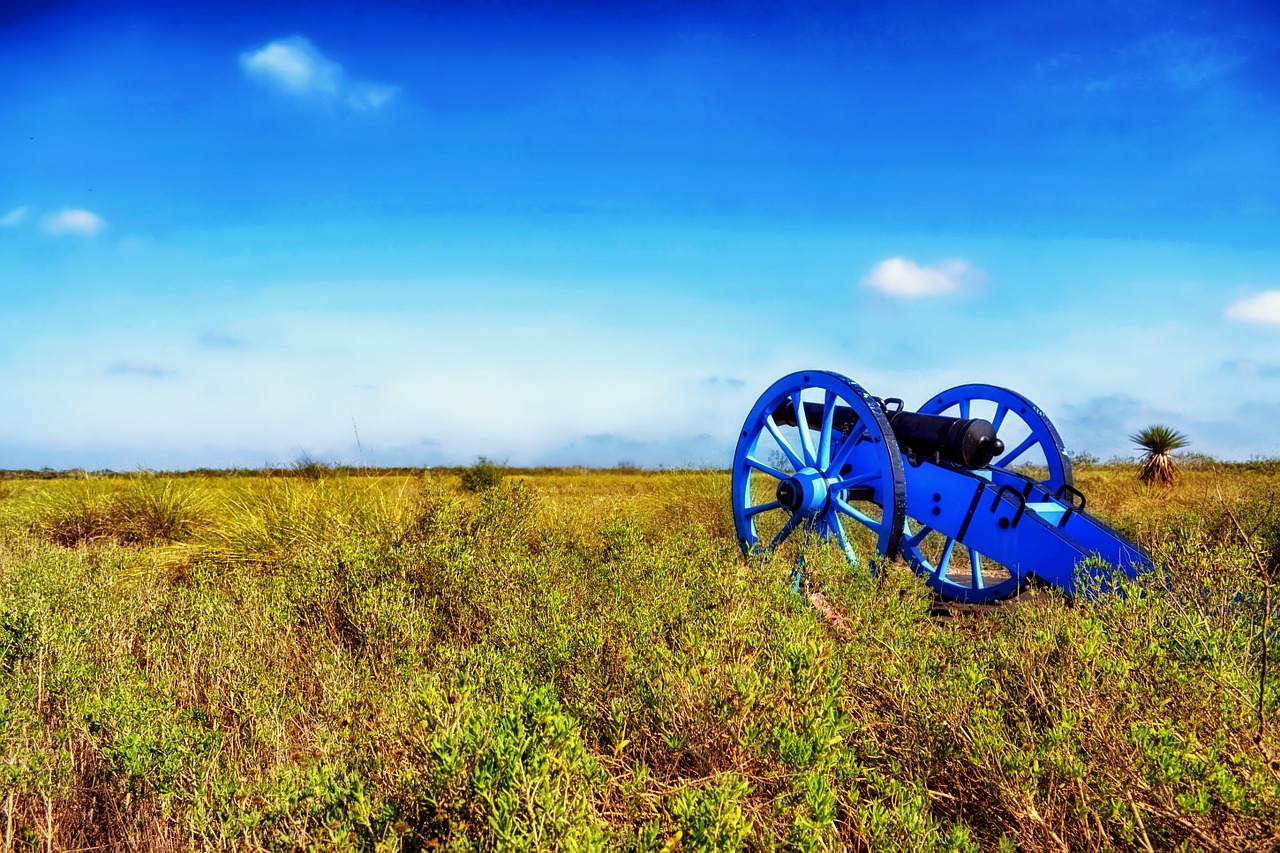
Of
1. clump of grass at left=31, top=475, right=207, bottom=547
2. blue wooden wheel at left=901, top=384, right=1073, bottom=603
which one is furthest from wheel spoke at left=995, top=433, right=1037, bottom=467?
clump of grass at left=31, top=475, right=207, bottom=547

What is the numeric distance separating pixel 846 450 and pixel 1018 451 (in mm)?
1840

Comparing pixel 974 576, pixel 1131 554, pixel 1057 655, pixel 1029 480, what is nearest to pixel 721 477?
pixel 974 576

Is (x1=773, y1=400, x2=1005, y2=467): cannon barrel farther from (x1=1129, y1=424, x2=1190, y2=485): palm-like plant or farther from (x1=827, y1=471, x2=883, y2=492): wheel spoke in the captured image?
(x1=1129, y1=424, x2=1190, y2=485): palm-like plant

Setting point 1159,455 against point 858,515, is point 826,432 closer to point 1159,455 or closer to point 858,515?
point 858,515

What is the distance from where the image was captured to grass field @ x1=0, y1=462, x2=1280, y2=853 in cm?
225

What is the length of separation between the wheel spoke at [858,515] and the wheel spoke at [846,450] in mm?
281

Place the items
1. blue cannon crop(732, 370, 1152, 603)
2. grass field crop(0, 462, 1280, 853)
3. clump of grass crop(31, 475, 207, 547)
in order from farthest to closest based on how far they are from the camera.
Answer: clump of grass crop(31, 475, 207, 547) < blue cannon crop(732, 370, 1152, 603) < grass field crop(0, 462, 1280, 853)

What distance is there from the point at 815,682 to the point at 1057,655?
122 centimetres

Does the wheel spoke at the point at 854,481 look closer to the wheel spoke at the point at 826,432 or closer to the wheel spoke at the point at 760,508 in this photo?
the wheel spoke at the point at 826,432

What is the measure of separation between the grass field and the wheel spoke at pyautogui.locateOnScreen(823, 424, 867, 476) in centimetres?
152

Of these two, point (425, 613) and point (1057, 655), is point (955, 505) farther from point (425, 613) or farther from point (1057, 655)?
point (425, 613)

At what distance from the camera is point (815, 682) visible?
2855 millimetres

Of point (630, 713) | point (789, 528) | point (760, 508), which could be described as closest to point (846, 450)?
point (789, 528)

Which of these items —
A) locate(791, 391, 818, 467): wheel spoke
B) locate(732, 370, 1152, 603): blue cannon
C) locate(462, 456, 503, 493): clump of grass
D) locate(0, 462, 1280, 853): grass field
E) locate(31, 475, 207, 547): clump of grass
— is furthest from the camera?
locate(462, 456, 503, 493): clump of grass
